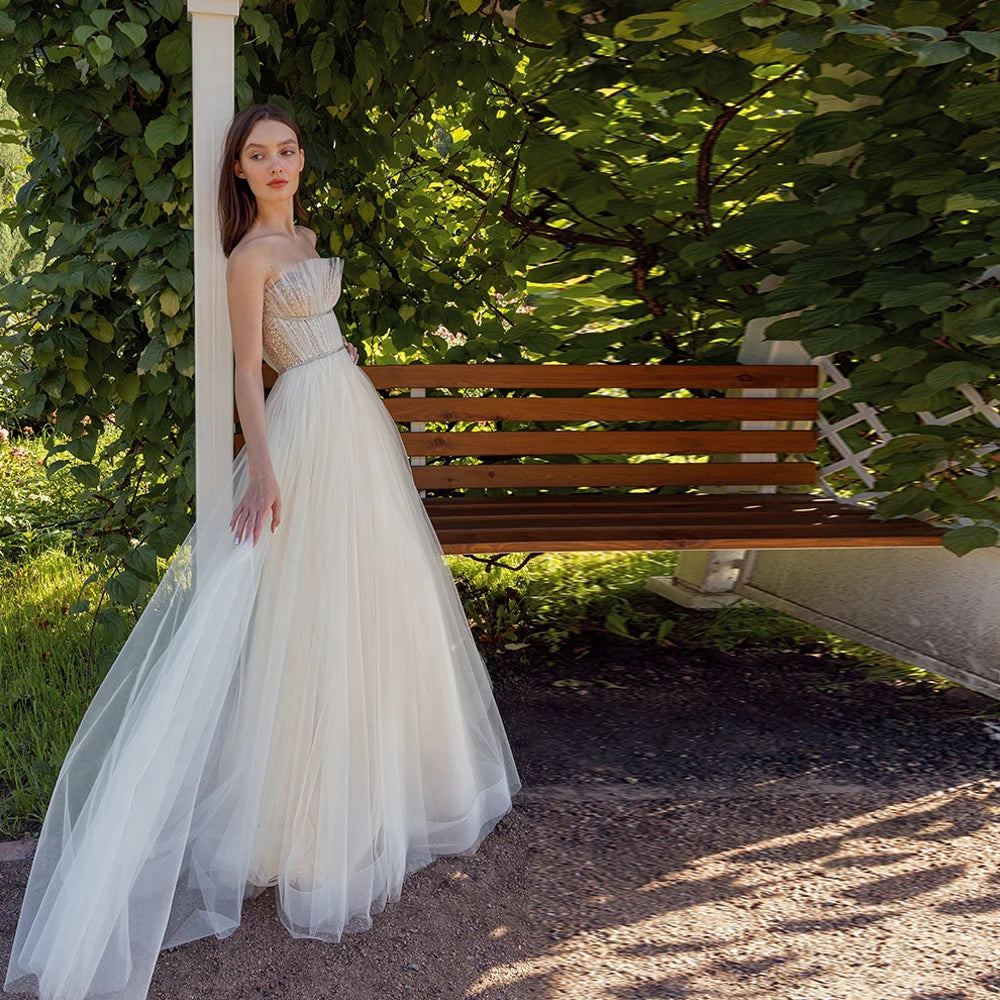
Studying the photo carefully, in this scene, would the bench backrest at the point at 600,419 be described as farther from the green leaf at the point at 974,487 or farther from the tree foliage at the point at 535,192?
the green leaf at the point at 974,487

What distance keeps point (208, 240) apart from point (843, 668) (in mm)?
2847

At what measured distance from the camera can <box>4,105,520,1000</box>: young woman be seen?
2.44 meters

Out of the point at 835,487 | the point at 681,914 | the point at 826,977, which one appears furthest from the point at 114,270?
the point at 835,487

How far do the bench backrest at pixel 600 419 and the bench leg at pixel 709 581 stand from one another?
0.58 metres

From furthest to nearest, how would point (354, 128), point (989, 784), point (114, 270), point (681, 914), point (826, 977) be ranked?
point (354, 128) → point (989, 784) → point (114, 270) → point (681, 914) → point (826, 977)

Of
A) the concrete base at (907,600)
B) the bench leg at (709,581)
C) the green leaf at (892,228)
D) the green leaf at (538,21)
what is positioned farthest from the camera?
the bench leg at (709,581)

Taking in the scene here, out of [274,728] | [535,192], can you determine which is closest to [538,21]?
[535,192]

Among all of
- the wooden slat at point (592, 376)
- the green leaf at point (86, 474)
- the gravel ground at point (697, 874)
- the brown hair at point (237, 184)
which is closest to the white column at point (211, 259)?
the brown hair at point (237, 184)

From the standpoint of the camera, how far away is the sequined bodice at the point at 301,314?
2.62 metres

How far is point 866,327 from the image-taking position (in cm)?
353

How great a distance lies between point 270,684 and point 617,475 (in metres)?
2.00

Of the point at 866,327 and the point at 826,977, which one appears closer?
the point at 826,977

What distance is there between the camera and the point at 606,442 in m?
4.18

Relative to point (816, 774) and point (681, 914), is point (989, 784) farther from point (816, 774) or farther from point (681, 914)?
point (681, 914)
